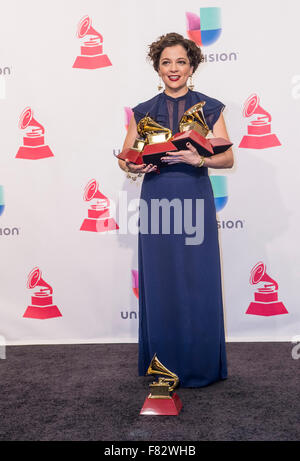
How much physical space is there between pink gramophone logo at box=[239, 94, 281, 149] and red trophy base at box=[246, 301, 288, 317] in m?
1.16

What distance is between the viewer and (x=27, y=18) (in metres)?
3.55

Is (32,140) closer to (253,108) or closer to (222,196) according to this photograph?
(222,196)

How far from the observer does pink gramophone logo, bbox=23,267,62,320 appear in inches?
143

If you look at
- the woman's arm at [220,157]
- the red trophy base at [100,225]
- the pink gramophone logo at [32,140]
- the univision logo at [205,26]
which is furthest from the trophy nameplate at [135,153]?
the univision logo at [205,26]

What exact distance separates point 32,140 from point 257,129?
1681 millimetres

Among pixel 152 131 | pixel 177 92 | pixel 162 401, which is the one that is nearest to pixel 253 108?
pixel 177 92

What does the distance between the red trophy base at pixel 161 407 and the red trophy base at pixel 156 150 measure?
1.15m

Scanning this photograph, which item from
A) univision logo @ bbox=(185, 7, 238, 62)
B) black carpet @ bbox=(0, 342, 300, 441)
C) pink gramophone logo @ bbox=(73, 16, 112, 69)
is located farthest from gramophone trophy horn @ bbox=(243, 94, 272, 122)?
black carpet @ bbox=(0, 342, 300, 441)

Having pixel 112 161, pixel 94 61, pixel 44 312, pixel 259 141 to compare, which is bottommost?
pixel 44 312

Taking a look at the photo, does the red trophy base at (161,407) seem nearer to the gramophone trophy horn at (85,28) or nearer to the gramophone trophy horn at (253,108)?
the gramophone trophy horn at (253,108)

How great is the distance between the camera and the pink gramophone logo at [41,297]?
12.0 feet

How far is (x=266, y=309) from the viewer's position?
138 inches

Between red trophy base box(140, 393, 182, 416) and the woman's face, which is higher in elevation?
the woman's face

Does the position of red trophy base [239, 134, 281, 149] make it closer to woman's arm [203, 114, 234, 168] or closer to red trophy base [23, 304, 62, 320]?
woman's arm [203, 114, 234, 168]
